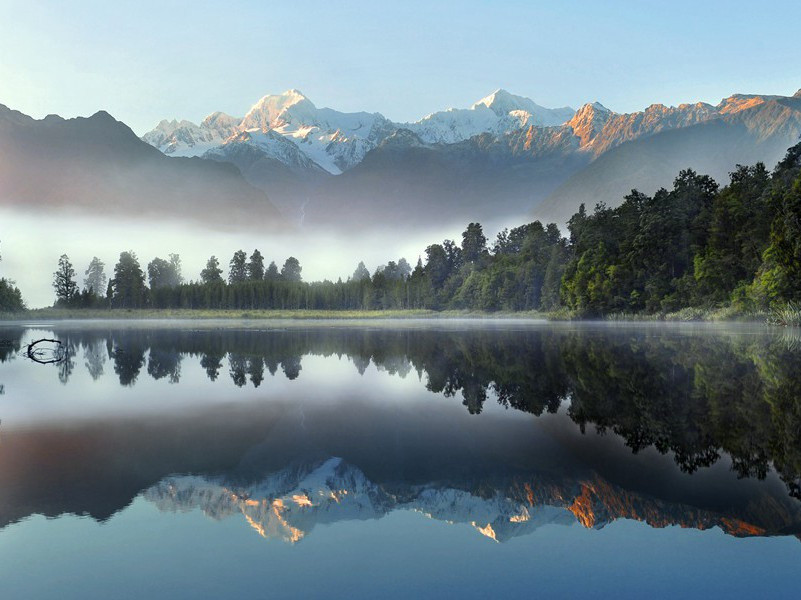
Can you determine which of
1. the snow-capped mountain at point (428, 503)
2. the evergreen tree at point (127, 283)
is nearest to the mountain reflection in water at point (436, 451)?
the snow-capped mountain at point (428, 503)

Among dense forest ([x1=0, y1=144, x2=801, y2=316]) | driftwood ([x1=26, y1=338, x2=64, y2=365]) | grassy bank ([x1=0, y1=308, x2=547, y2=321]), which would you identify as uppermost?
dense forest ([x1=0, y1=144, x2=801, y2=316])

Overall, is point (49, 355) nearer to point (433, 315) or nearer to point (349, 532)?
point (349, 532)

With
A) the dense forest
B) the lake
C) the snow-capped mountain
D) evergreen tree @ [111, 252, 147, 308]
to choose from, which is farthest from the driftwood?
evergreen tree @ [111, 252, 147, 308]

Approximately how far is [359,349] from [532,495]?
3670 cm

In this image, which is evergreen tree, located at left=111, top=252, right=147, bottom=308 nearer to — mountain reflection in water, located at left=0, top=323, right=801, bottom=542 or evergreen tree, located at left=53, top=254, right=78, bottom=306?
evergreen tree, located at left=53, top=254, right=78, bottom=306

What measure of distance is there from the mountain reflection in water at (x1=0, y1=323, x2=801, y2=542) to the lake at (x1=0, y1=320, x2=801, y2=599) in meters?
0.07

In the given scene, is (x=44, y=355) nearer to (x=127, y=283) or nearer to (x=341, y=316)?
(x=341, y=316)

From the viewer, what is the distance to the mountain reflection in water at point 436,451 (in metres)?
9.59

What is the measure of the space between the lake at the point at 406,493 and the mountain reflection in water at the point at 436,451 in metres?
0.07

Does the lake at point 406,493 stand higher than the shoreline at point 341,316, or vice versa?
the lake at point 406,493

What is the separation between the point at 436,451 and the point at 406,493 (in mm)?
3099

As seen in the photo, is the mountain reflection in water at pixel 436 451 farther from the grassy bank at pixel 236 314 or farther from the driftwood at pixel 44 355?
the grassy bank at pixel 236 314

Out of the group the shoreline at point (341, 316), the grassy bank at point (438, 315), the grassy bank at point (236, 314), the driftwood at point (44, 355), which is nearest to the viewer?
the driftwood at point (44, 355)

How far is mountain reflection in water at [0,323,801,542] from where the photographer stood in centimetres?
959
